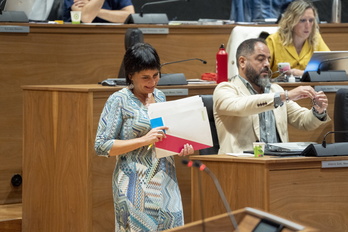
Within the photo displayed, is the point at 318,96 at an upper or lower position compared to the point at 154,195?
upper

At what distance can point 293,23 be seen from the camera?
577 cm

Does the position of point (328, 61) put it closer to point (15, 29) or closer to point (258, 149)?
point (258, 149)

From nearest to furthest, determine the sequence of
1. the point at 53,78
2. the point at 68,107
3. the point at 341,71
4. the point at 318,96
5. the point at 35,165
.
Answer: the point at 318,96
the point at 68,107
the point at 35,165
the point at 341,71
the point at 53,78

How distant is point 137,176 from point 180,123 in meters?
0.30

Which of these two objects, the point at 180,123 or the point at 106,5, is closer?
the point at 180,123

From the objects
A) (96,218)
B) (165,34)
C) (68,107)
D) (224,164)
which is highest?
(165,34)

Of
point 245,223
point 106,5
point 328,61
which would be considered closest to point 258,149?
point 245,223

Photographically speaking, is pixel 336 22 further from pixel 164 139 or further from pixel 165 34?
pixel 164 139

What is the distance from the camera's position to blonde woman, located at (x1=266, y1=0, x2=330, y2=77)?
578cm

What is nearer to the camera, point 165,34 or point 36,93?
point 36,93

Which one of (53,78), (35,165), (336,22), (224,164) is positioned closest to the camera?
(224,164)

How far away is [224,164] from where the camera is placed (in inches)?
149

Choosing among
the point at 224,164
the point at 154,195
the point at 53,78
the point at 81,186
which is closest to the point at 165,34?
the point at 53,78

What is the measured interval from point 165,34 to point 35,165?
5.52 feet
